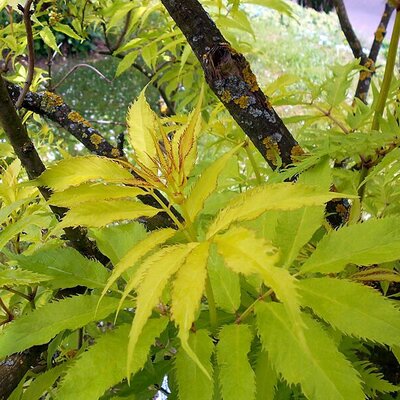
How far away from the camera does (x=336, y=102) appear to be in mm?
883

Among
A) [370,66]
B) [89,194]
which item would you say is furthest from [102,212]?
[370,66]

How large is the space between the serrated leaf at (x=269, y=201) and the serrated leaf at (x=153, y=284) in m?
0.04

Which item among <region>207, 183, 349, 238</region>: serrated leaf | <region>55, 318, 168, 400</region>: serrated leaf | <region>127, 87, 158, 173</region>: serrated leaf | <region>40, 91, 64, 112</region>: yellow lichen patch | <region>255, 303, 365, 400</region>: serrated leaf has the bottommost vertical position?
<region>255, 303, 365, 400</region>: serrated leaf

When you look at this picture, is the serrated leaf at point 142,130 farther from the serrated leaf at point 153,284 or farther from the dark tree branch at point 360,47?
the dark tree branch at point 360,47

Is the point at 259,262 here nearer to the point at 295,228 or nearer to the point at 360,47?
the point at 295,228

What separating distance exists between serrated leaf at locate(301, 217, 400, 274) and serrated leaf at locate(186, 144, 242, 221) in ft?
0.45

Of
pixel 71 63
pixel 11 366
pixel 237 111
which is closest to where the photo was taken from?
pixel 11 366

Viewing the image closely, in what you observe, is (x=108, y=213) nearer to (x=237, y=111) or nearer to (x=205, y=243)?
(x=205, y=243)

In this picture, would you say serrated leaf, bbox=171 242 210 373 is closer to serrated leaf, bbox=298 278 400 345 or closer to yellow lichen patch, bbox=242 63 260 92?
serrated leaf, bbox=298 278 400 345

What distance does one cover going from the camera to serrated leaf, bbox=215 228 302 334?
0.38m

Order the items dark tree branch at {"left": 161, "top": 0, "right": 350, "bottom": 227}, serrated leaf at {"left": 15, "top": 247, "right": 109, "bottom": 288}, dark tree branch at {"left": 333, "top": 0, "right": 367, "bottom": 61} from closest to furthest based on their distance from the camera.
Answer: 1. serrated leaf at {"left": 15, "top": 247, "right": 109, "bottom": 288}
2. dark tree branch at {"left": 161, "top": 0, "right": 350, "bottom": 227}
3. dark tree branch at {"left": 333, "top": 0, "right": 367, "bottom": 61}

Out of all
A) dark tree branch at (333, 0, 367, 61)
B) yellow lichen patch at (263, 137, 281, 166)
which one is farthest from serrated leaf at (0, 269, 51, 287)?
dark tree branch at (333, 0, 367, 61)

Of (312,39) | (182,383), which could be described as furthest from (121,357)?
(312,39)

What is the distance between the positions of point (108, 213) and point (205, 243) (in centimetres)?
11
